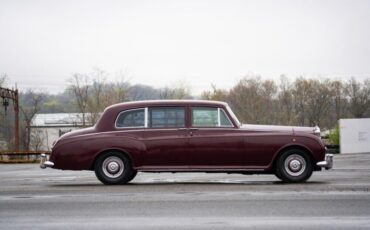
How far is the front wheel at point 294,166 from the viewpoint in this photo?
13.4m

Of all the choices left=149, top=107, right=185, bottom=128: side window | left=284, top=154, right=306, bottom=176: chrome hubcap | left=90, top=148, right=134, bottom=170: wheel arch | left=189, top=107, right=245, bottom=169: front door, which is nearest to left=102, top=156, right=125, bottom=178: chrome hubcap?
left=90, top=148, right=134, bottom=170: wheel arch

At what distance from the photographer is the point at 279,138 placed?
13.4 meters

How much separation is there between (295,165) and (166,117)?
9.23 ft

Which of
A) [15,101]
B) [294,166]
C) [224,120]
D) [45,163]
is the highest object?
[15,101]

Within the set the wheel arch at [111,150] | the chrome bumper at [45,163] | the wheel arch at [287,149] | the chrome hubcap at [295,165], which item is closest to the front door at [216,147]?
the wheel arch at [287,149]

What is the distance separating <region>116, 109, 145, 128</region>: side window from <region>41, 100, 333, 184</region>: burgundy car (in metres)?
0.02

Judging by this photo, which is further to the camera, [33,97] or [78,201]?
[33,97]

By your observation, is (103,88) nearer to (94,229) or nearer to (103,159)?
(103,159)

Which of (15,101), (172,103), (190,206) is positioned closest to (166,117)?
(172,103)

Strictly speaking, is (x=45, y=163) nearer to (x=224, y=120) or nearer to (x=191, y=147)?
(x=191, y=147)

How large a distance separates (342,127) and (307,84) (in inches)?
2516

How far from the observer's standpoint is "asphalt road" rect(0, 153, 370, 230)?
810cm

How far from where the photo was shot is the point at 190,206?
956cm

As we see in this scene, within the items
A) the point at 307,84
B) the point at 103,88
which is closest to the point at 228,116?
the point at 103,88
